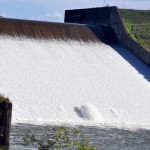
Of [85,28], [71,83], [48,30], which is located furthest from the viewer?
[85,28]

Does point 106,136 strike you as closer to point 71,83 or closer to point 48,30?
point 71,83

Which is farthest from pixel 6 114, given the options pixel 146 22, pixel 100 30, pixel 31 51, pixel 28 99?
pixel 146 22

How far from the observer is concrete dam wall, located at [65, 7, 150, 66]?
31516 millimetres

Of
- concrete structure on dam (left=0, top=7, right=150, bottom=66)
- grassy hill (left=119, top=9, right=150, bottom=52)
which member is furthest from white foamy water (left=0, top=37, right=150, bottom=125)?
grassy hill (left=119, top=9, right=150, bottom=52)

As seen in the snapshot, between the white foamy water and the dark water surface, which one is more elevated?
the white foamy water

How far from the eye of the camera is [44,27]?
29859 mm

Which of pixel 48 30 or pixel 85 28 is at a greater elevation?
pixel 85 28

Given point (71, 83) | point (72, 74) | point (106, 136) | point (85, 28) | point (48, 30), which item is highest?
point (85, 28)

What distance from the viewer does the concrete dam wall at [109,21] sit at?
103 feet

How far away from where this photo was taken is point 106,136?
18859mm

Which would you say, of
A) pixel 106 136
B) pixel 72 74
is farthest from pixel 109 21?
pixel 106 136

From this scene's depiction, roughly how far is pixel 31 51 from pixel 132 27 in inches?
425

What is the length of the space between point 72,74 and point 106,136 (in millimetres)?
7178

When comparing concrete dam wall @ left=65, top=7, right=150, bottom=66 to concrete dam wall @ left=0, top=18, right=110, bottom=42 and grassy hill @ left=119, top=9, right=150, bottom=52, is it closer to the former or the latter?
grassy hill @ left=119, top=9, right=150, bottom=52
